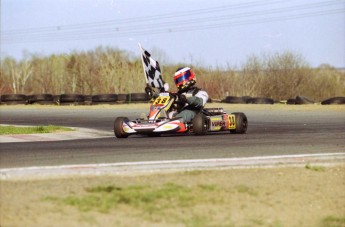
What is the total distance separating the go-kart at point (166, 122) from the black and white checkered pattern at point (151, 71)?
1.04 m

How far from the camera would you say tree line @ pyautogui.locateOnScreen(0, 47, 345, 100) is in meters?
44.7

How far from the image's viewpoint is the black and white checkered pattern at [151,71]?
1641 centimetres

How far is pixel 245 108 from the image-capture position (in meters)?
32.3

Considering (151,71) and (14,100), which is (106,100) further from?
(151,71)

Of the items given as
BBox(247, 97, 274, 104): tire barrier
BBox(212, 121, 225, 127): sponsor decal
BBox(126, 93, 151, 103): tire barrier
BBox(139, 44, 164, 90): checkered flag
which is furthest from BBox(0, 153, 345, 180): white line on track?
BBox(126, 93, 151, 103): tire barrier

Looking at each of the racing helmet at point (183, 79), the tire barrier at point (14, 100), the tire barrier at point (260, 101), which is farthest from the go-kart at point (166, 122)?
the tire barrier at point (14, 100)

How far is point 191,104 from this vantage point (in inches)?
603

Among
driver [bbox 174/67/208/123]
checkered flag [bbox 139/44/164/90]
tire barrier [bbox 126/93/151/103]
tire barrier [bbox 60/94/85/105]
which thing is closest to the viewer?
driver [bbox 174/67/208/123]

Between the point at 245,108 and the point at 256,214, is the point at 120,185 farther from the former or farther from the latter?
the point at 245,108

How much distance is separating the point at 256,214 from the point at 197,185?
0.96 meters

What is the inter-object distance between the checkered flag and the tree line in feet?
89.8

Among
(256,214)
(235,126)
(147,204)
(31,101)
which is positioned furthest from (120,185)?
(31,101)

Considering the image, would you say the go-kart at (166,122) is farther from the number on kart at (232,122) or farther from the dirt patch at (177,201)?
the dirt patch at (177,201)

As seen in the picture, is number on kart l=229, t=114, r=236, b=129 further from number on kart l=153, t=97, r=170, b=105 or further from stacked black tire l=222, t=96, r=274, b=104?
stacked black tire l=222, t=96, r=274, b=104
